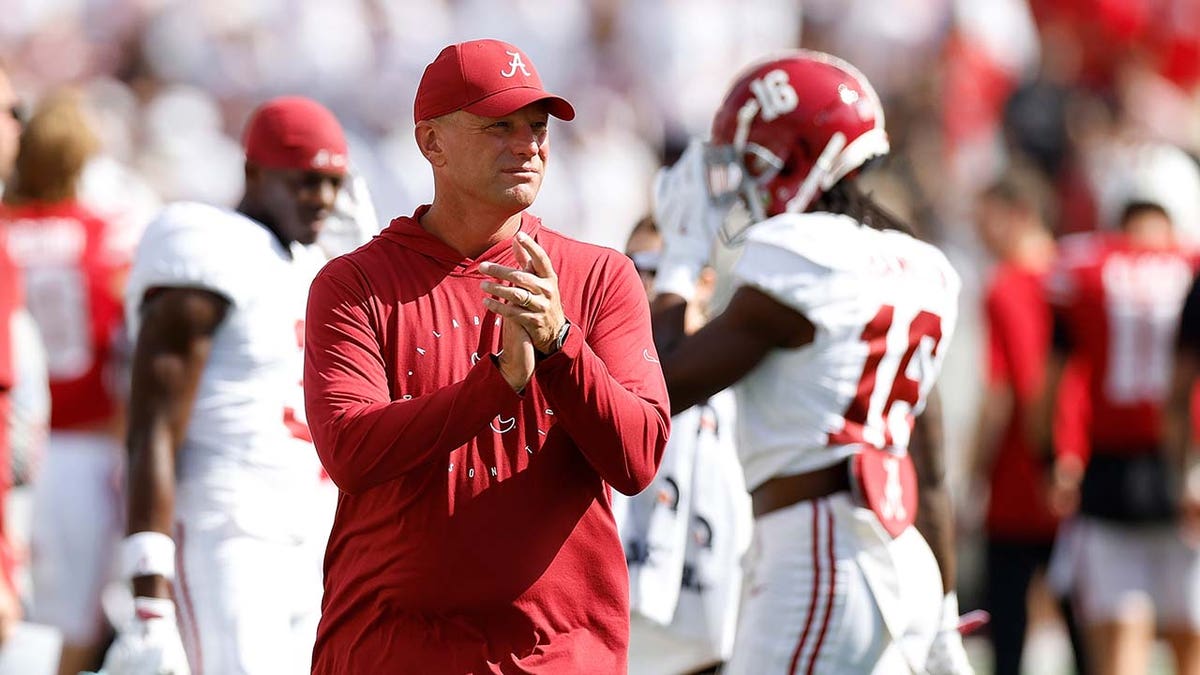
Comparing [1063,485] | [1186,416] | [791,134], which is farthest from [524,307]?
[1063,485]

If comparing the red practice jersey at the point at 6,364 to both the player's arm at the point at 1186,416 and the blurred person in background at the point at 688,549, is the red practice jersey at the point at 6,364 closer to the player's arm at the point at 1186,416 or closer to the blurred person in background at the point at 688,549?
the blurred person in background at the point at 688,549

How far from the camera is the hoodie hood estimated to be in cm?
355

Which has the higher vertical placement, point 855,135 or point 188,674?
point 855,135

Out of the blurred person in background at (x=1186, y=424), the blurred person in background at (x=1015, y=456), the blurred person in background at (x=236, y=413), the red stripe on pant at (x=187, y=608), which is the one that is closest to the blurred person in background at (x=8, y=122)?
the blurred person in background at (x=236, y=413)

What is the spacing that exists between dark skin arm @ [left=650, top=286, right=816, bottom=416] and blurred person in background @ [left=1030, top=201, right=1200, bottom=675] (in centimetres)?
379

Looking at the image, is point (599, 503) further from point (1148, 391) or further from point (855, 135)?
point (1148, 391)

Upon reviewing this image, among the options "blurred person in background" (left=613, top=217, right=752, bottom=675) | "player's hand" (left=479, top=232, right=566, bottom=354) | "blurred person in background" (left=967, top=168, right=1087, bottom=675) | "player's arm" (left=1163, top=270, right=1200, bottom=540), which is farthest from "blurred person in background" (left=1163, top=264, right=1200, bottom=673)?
"player's hand" (left=479, top=232, right=566, bottom=354)

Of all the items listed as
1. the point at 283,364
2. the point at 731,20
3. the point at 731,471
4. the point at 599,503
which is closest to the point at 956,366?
the point at 731,20

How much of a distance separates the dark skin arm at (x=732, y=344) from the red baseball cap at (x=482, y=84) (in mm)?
984

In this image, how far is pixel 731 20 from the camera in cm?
1435

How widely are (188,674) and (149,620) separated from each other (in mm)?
430

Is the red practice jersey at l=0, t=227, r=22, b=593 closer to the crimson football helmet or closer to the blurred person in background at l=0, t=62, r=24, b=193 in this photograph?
the blurred person in background at l=0, t=62, r=24, b=193

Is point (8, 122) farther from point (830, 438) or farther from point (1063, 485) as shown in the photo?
point (1063, 485)

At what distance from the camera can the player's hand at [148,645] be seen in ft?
15.3
